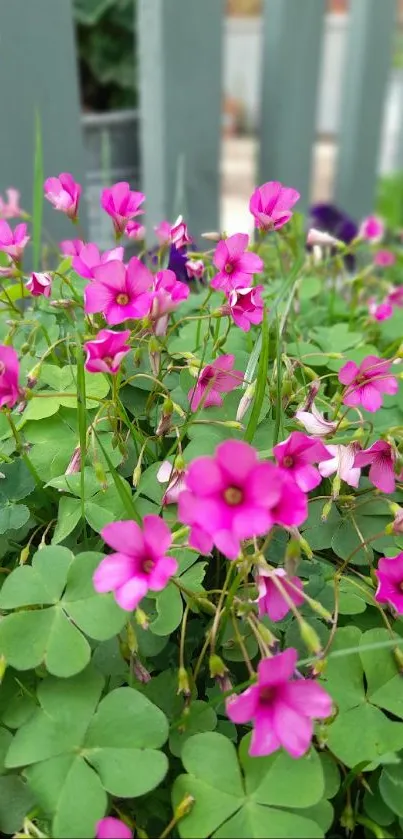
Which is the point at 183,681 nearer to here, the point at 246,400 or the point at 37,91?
the point at 246,400

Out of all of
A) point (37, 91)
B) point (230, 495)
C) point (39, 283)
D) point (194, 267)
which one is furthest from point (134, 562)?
point (37, 91)

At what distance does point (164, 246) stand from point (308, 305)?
0.37m

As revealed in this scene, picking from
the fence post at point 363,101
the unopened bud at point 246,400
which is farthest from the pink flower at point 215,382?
the fence post at point 363,101

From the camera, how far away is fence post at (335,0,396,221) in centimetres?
216

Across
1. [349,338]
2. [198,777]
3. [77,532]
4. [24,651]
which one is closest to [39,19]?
[349,338]

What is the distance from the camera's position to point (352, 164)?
2.37 meters

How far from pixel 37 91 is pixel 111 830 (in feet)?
4.22

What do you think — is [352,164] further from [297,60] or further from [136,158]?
[136,158]

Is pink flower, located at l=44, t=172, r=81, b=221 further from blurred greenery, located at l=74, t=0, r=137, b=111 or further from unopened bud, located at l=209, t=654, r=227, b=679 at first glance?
blurred greenery, located at l=74, t=0, r=137, b=111

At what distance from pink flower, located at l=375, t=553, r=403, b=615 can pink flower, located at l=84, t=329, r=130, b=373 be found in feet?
0.89

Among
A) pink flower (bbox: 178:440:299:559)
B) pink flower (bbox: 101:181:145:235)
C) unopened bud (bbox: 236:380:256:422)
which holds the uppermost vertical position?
pink flower (bbox: 101:181:145:235)

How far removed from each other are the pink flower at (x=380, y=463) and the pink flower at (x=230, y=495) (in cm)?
20

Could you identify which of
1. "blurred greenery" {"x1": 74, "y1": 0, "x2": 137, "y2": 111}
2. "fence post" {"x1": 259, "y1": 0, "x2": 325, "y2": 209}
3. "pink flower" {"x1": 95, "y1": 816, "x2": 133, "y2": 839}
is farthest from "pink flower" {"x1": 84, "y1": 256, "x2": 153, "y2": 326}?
"blurred greenery" {"x1": 74, "y1": 0, "x2": 137, "y2": 111}

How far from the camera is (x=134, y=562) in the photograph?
0.50 m
